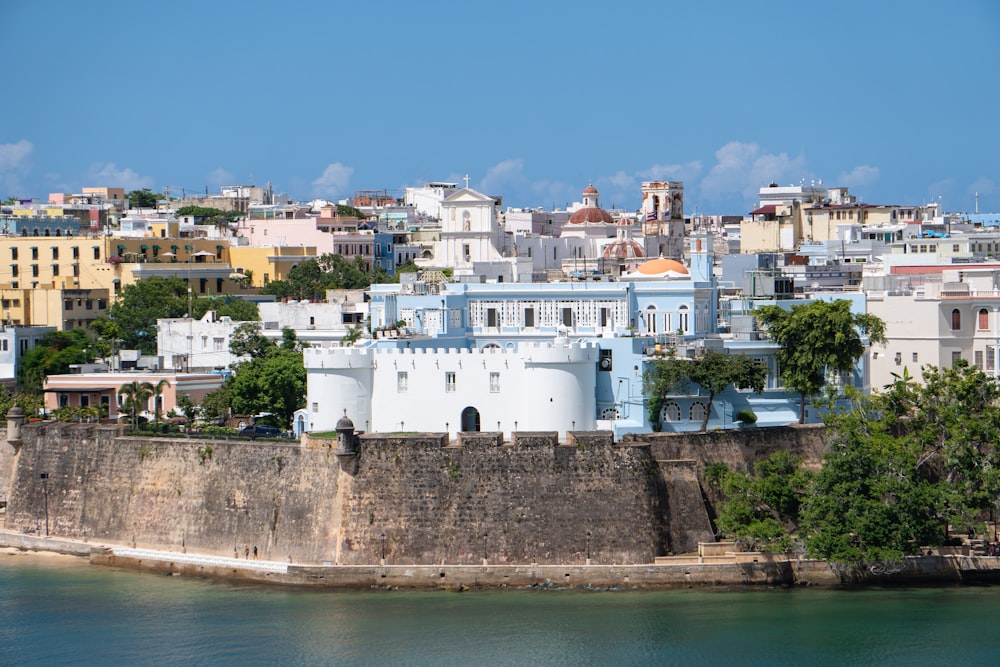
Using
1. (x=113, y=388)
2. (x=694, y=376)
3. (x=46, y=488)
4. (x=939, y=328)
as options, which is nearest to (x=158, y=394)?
(x=113, y=388)

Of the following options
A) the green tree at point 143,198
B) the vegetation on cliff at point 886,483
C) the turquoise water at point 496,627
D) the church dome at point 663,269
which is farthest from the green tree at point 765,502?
the green tree at point 143,198

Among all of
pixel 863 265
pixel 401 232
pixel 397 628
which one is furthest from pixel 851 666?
pixel 401 232

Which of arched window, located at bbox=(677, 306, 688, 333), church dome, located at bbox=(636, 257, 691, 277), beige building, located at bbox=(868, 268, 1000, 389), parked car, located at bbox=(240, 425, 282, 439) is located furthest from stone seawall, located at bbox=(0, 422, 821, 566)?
beige building, located at bbox=(868, 268, 1000, 389)

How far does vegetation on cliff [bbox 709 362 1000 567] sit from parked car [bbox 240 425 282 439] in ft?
27.9

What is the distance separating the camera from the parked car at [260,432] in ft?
126

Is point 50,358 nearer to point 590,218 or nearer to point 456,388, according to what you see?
point 456,388

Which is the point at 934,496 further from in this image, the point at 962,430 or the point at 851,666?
the point at 851,666

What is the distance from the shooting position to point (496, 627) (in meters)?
32.6

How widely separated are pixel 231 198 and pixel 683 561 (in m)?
60.8

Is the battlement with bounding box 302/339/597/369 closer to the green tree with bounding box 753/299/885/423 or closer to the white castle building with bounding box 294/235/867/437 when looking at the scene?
the white castle building with bounding box 294/235/867/437

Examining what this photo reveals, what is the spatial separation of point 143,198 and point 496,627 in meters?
64.3

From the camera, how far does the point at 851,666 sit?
1230 inches

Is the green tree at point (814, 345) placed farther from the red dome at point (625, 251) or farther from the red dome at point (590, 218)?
the red dome at point (590, 218)

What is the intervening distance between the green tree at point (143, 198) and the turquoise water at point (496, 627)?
2275 inches
